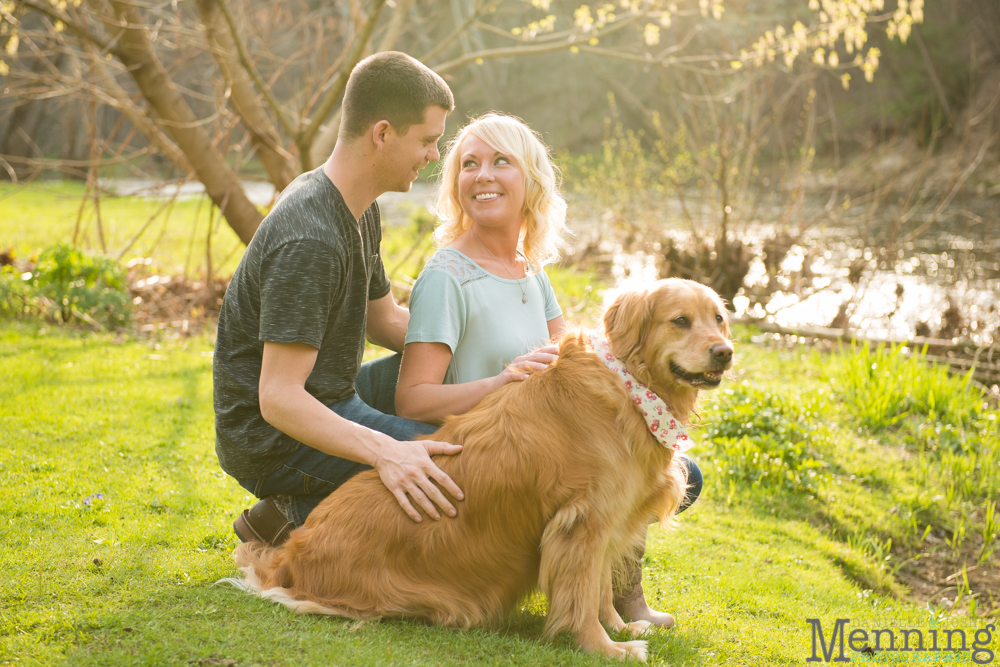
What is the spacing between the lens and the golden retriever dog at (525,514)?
8.71ft

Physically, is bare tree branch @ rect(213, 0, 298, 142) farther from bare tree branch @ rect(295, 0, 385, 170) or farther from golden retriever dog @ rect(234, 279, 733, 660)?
golden retriever dog @ rect(234, 279, 733, 660)

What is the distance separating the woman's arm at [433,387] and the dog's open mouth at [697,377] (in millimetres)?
513

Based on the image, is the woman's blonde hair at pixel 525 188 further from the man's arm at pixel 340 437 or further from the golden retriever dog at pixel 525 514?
the man's arm at pixel 340 437

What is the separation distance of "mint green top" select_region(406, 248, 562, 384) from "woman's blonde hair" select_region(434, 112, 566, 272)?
34 centimetres

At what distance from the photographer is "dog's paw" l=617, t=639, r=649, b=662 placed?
2.75m

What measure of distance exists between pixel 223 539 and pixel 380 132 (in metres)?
2.06

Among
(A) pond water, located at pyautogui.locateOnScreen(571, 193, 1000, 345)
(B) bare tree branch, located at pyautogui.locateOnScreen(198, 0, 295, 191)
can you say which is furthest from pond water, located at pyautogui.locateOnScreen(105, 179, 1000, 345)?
(B) bare tree branch, located at pyautogui.locateOnScreen(198, 0, 295, 191)

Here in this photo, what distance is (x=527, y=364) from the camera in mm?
2994

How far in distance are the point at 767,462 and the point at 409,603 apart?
3.38 metres

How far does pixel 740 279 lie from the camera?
387 inches

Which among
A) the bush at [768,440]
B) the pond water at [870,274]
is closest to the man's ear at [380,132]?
the bush at [768,440]

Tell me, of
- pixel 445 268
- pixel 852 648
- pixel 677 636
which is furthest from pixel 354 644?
pixel 852 648

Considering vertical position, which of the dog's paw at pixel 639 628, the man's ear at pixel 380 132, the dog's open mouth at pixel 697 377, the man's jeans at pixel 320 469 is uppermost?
the man's ear at pixel 380 132

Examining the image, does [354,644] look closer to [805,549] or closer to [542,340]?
[542,340]
